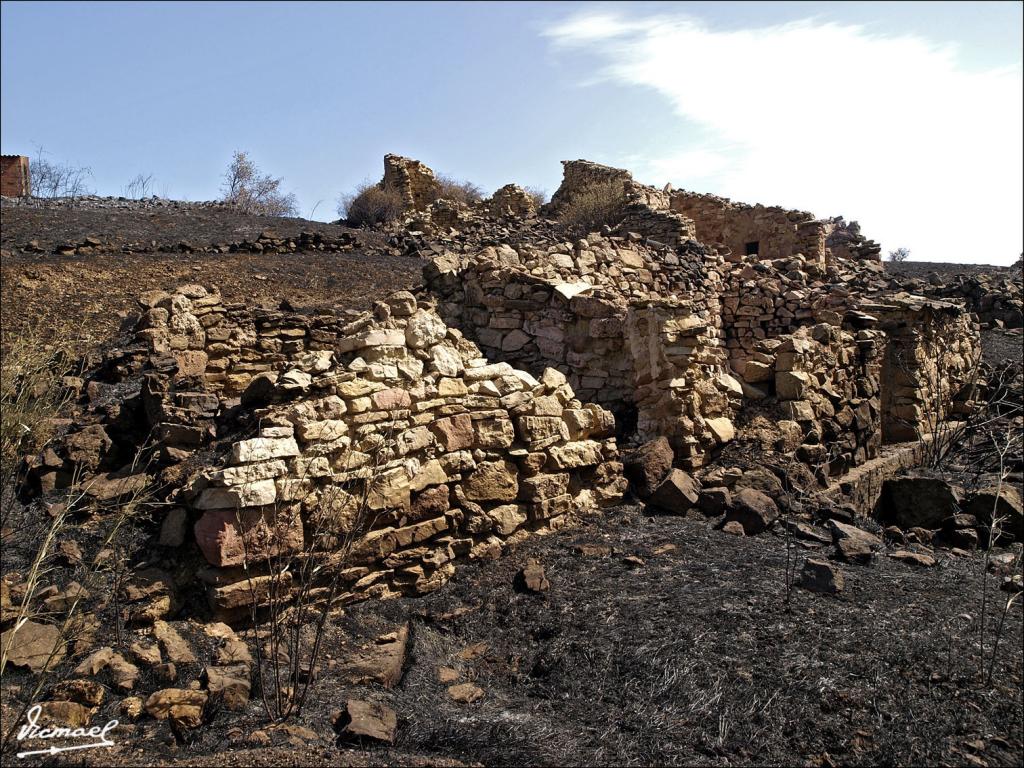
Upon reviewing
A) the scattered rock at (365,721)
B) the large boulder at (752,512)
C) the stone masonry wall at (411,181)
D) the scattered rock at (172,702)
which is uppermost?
the stone masonry wall at (411,181)

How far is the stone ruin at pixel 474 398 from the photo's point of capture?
5062 millimetres

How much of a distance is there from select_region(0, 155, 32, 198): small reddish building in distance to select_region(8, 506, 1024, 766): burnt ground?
25.9 m

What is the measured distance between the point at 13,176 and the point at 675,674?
1104 inches

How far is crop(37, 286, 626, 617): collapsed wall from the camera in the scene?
476 cm

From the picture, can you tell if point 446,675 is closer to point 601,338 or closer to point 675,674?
point 675,674

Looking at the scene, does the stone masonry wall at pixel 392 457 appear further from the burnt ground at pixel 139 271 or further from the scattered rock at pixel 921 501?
the burnt ground at pixel 139 271

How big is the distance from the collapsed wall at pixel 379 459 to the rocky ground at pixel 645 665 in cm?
31

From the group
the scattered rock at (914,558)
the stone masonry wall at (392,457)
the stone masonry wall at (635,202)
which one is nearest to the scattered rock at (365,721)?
the stone masonry wall at (392,457)

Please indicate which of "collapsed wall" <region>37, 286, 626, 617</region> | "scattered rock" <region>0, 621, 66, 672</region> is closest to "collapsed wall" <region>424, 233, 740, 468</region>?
"collapsed wall" <region>37, 286, 626, 617</region>

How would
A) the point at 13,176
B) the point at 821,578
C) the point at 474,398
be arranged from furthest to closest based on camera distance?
the point at 13,176
the point at 474,398
the point at 821,578

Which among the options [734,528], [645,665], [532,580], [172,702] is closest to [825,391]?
[734,528]

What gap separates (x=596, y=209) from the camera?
20.4m

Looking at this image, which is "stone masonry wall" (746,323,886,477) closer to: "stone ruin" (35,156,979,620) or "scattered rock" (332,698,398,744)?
"stone ruin" (35,156,979,620)

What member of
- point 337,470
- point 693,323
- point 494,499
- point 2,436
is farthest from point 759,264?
point 2,436
